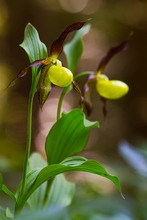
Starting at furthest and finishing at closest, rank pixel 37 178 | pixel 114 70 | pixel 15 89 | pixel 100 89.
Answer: pixel 114 70, pixel 15 89, pixel 100 89, pixel 37 178

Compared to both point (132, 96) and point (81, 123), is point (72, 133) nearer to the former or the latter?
point (81, 123)

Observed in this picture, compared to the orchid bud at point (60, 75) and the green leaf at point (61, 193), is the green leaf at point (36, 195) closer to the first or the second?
the green leaf at point (61, 193)

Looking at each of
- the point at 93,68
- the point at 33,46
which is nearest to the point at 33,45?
the point at 33,46

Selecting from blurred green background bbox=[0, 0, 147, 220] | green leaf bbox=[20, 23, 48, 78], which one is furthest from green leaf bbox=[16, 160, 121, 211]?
blurred green background bbox=[0, 0, 147, 220]

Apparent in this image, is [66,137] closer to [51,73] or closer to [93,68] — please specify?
[51,73]

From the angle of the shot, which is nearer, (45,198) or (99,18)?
(45,198)

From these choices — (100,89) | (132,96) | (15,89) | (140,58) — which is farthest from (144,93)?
(100,89)

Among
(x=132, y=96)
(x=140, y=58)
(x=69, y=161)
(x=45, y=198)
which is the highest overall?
(x=69, y=161)

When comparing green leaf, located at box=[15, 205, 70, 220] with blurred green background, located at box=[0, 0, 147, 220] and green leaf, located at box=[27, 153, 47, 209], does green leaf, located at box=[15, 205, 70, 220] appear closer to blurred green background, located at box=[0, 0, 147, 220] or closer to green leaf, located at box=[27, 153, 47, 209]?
green leaf, located at box=[27, 153, 47, 209]
